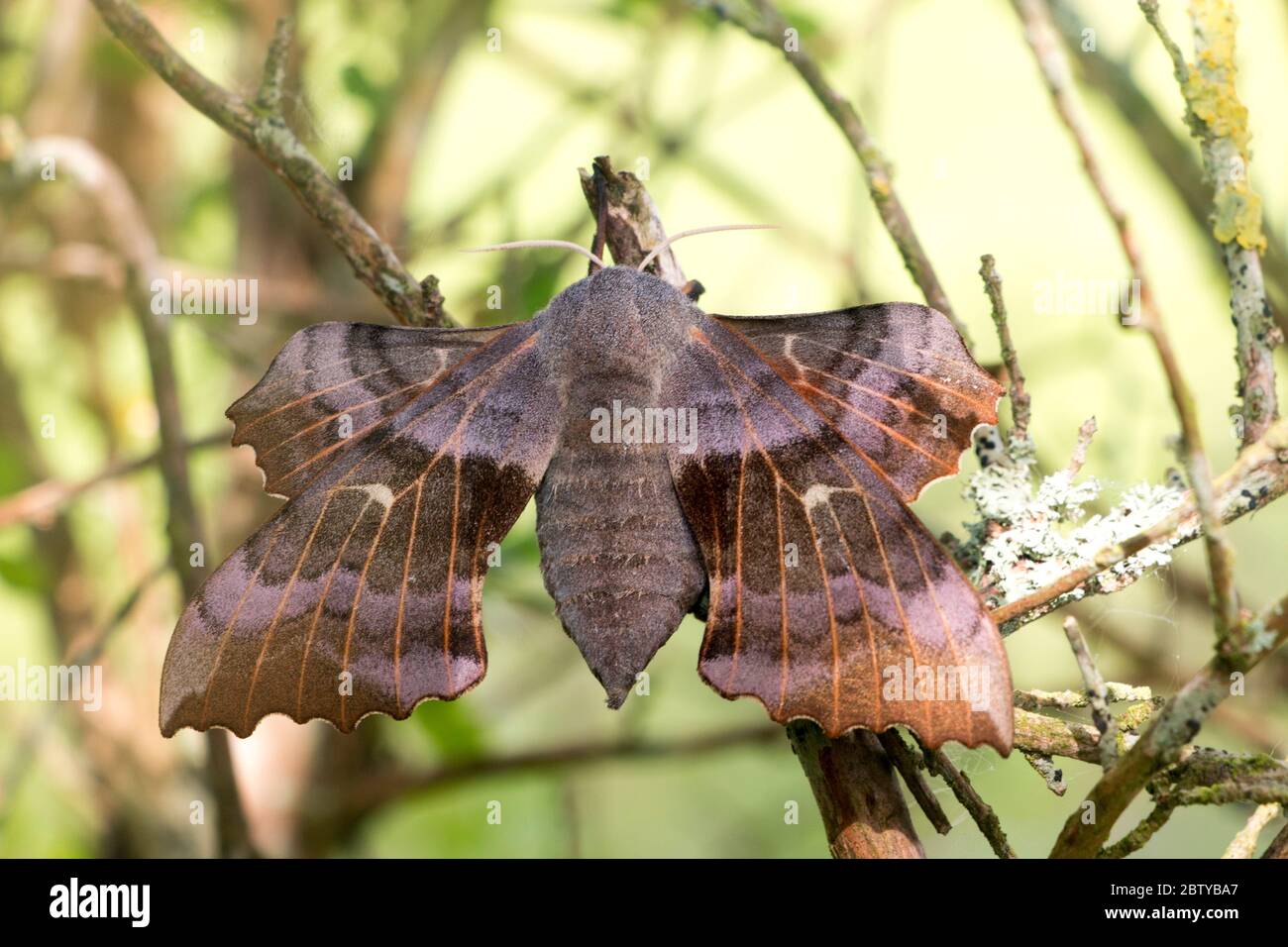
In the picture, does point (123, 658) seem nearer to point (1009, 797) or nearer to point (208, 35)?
point (208, 35)

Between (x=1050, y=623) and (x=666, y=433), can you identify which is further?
(x=1050, y=623)

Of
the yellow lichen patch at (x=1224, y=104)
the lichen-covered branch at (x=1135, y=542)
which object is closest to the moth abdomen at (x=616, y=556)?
the lichen-covered branch at (x=1135, y=542)

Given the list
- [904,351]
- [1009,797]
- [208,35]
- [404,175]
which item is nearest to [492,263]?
[404,175]

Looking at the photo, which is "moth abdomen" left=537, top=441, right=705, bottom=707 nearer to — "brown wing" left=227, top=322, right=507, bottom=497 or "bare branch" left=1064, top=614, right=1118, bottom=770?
"brown wing" left=227, top=322, right=507, bottom=497

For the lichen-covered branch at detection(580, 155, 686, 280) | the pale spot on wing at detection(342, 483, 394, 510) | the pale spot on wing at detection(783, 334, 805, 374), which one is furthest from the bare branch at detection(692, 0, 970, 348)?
the pale spot on wing at detection(342, 483, 394, 510)

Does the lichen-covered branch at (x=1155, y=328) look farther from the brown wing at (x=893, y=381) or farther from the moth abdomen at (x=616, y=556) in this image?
the moth abdomen at (x=616, y=556)
